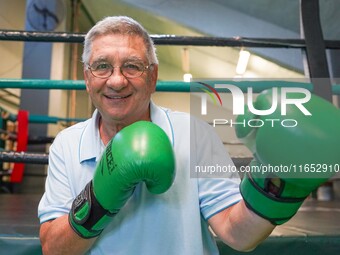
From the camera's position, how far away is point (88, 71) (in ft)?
2.73

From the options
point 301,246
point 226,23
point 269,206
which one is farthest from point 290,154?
point 226,23

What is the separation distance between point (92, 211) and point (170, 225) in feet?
0.60

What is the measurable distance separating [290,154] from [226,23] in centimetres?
348

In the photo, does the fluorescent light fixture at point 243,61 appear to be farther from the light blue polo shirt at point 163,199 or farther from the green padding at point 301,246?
the light blue polo shirt at point 163,199

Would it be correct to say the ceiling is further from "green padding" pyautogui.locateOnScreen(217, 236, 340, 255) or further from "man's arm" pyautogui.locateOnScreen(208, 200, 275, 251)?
"man's arm" pyautogui.locateOnScreen(208, 200, 275, 251)

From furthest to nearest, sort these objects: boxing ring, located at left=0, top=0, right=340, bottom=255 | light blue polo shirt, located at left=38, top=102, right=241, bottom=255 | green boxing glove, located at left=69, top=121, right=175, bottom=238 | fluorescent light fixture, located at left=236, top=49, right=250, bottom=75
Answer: fluorescent light fixture, located at left=236, top=49, right=250, bottom=75 < boxing ring, located at left=0, top=0, right=340, bottom=255 < light blue polo shirt, located at left=38, top=102, right=241, bottom=255 < green boxing glove, located at left=69, top=121, right=175, bottom=238

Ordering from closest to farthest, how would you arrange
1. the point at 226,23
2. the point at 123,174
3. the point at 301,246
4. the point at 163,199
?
the point at 123,174, the point at 163,199, the point at 301,246, the point at 226,23

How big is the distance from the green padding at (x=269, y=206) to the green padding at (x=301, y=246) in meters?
0.40

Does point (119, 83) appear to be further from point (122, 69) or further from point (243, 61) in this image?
point (243, 61)

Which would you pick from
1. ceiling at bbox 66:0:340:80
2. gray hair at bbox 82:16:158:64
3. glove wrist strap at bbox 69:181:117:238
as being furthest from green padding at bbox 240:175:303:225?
ceiling at bbox 66:0:340:80

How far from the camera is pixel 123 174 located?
651mm

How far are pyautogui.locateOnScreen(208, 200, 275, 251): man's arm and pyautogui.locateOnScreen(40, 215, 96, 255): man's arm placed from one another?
272mm

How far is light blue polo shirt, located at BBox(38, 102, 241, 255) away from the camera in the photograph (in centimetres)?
76

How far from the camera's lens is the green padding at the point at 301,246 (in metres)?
0.99
